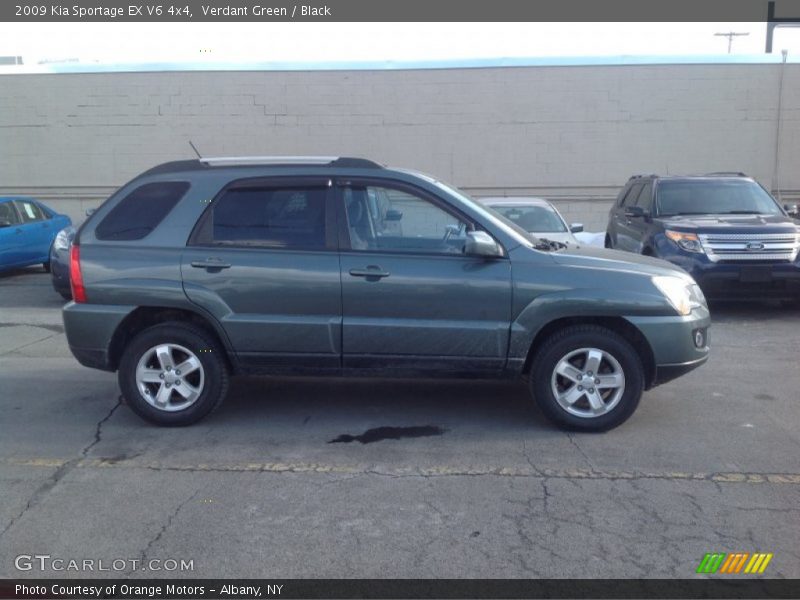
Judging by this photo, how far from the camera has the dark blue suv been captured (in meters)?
10.5

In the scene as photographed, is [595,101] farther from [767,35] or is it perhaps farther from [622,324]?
[622,324]

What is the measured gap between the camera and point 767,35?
64.0ft

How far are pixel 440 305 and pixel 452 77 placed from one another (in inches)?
564

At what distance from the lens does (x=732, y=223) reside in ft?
35.4

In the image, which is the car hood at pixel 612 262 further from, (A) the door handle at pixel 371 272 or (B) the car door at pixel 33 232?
(B) the car door at pixel 33 232

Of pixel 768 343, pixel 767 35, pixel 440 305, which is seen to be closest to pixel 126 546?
pixel 440 305

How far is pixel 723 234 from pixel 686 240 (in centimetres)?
44

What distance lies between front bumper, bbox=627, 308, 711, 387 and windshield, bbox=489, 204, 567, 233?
588 cm

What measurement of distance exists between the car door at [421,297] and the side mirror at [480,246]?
84mm

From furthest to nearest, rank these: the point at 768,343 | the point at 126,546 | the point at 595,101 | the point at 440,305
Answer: the point at 595,101
the point at 768,343
the point at 440,305
the point at 126,546

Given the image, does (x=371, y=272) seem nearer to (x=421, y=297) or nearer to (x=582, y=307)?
(x=421, y=297)

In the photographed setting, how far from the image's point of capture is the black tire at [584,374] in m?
6.01

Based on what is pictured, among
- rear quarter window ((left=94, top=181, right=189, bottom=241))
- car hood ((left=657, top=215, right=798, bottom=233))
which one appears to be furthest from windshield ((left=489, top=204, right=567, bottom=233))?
rear quarter window ((left=94, top=181, right=189, bottom=241))

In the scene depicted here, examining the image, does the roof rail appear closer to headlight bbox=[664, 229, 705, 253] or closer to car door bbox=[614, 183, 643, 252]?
headlight bbox=[664, 229, 705, 253]
